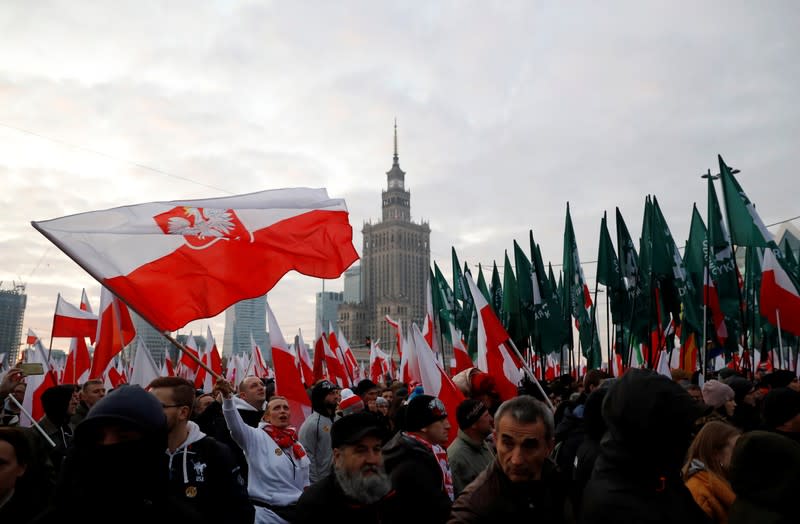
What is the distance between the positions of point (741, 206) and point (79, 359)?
44.0 feet

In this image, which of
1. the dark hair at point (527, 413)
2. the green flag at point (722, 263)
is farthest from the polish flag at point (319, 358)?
the dark hair at point (527, 413)

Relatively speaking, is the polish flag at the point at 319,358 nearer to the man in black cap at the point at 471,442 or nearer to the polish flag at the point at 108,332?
the polish flag at the point at 108,332

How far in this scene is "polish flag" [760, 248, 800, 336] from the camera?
37.4ft

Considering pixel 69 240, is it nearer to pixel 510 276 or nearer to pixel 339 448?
pixel 339 448

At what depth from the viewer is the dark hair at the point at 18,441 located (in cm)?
321

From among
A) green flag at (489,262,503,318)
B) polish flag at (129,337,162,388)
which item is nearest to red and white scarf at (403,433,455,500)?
polish flag at (129,337,162,388)

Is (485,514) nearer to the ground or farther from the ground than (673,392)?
nearer to the ground

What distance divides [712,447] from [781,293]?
9.69 metres

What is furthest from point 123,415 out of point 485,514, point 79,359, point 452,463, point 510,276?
point 510,276

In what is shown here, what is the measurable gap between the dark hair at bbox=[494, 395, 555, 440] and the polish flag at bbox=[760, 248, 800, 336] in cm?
1046

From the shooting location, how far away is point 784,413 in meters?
4.40

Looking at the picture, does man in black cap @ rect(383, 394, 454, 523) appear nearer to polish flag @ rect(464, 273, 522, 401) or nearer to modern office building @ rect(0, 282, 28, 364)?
polish flag @ rect(464, 273, 522, 401)

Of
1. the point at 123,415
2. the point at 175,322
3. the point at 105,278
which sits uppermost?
the point at 105,278

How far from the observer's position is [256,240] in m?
6.05
